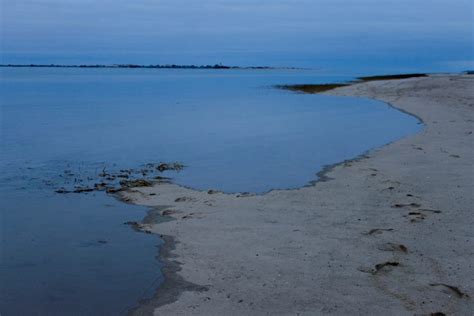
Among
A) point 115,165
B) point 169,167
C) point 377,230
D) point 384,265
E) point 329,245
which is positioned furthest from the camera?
point 115,165

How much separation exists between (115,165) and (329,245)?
8401mm

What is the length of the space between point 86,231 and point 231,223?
2.20 meters

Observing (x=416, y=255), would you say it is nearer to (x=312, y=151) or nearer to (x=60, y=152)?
(x=312, y=151)

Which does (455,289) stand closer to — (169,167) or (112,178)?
(112,178)

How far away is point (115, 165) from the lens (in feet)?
49.9

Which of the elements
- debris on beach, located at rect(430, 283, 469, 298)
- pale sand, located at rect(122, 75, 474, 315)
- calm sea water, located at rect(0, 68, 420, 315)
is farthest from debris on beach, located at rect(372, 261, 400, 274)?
calm sea water, located at rect(0, 68, 420, 315)

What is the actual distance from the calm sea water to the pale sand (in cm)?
59

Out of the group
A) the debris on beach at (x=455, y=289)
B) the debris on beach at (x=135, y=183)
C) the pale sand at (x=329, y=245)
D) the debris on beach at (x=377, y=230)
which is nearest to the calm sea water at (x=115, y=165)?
the pale sand at (x=329, y=245)

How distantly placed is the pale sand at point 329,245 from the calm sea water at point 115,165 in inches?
23.1

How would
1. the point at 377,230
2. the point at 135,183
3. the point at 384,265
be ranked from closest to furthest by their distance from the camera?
1. the point at 384,265
2. the point at 377,230
3. the point at 135,183

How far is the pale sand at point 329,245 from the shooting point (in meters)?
6.31

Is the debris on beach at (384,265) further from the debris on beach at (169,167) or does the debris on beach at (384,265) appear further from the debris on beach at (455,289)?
the debris on beach at (169,167)

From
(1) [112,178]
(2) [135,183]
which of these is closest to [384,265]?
(2) [135,183]

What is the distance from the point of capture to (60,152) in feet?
57.4
